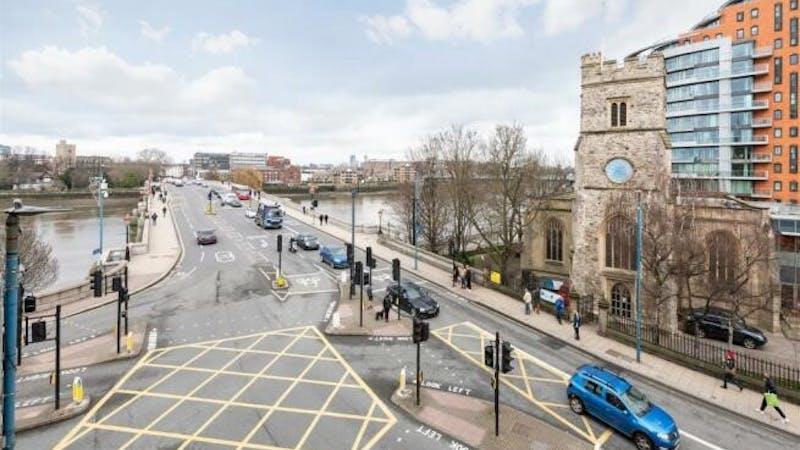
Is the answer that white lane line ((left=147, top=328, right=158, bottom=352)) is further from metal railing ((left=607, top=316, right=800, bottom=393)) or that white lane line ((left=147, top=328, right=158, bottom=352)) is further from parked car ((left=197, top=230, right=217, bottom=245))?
parked car ((left=197, top=230, right=217, bottom=245))

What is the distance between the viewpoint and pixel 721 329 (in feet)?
81.0

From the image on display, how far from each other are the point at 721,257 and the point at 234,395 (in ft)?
90.4

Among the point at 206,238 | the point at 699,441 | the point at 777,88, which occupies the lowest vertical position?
the point at 699,441

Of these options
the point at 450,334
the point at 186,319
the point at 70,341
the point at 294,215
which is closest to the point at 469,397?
the point at 450,334

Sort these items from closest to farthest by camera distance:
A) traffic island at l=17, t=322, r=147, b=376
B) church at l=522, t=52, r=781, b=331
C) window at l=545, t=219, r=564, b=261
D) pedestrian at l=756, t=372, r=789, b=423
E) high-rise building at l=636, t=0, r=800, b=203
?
pedestrian at l=756, t=372, r=789, b=423, traffic island at l=17, t=322, r=147, b=376, church at l=522, t=52, r=781, b=331, window at l=545, t=219, r=564, b=261, high-rise building at l=636, t=0, r=800, b=203

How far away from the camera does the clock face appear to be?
25.6m

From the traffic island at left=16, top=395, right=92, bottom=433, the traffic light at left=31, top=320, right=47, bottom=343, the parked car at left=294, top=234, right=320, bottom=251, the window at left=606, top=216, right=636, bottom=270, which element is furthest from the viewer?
the parked car at left=294, top=234, right=320, bottom=251

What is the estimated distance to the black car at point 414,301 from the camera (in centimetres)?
2162

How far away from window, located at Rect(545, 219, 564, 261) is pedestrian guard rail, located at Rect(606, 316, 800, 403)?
43.5 ft

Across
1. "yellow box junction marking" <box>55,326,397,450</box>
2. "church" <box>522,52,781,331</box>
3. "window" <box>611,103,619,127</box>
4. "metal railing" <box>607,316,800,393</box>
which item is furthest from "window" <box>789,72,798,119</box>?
"yellow box junction marking" <box>55,326,397,450</box>

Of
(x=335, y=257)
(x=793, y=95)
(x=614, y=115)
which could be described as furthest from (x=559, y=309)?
(x=793, y=95)

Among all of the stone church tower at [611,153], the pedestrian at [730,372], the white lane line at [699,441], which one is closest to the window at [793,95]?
the stone church tower at [611,153]

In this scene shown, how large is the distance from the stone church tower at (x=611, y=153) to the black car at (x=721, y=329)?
4.09 m

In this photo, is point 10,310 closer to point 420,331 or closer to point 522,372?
point 420,331
